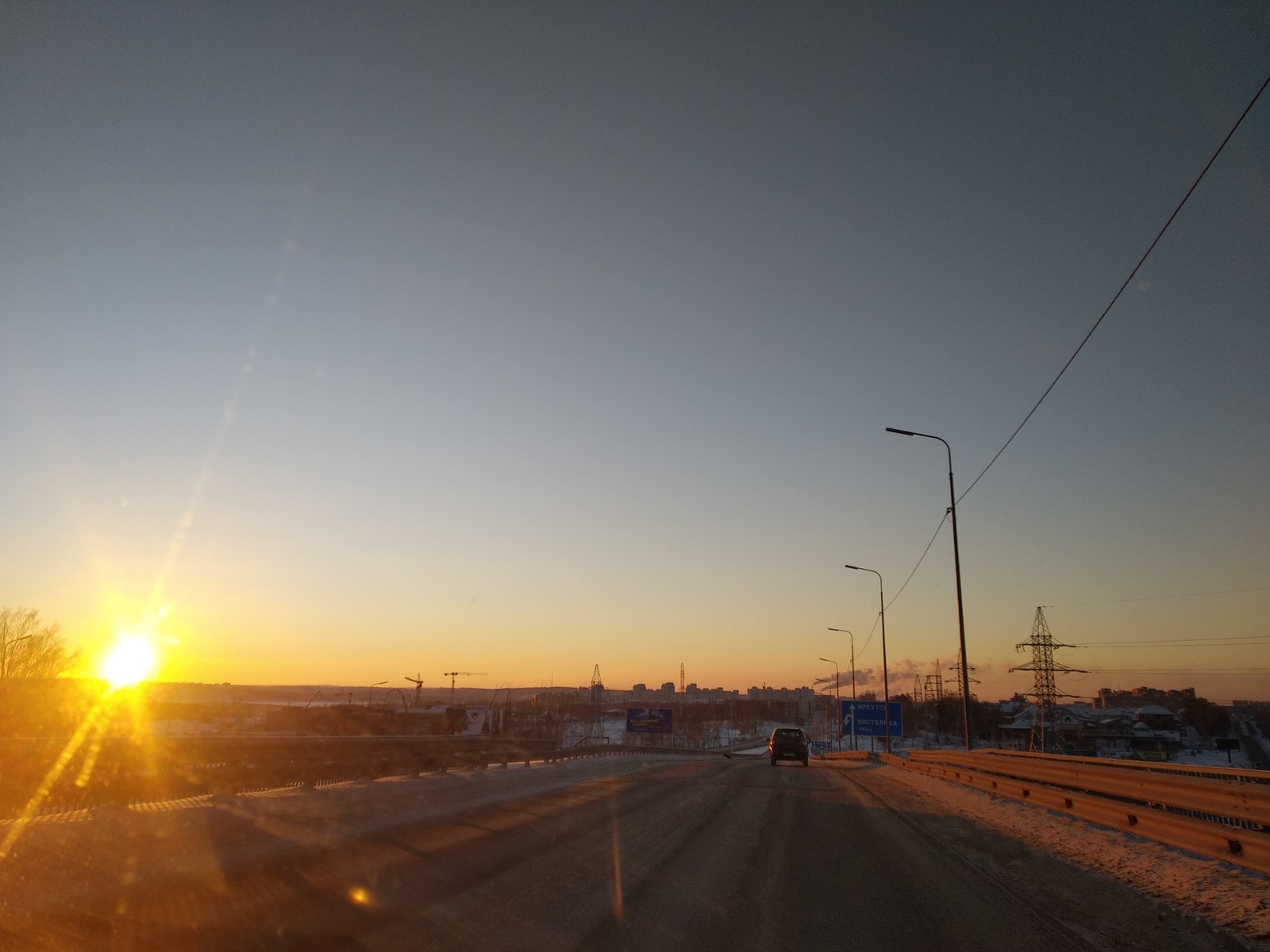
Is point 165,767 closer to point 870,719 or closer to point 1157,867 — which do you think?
point 1157,867

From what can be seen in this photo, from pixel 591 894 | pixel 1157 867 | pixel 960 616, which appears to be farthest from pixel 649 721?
pixel 591 894

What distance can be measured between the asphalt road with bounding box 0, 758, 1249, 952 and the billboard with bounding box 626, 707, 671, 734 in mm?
73105

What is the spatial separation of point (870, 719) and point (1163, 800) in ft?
177

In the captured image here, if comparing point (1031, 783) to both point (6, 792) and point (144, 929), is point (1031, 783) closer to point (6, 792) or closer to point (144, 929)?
point (144, 929)

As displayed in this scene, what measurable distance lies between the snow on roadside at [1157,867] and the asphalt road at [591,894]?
40 cm

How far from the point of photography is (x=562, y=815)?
16.1 metres

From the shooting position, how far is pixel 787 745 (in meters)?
44.7

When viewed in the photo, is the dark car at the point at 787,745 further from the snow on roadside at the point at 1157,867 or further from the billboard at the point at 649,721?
the billboard at the point at 649,721

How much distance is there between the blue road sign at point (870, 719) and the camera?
199 feet

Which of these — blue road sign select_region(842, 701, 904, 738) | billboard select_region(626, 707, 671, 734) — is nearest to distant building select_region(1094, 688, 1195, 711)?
blue road sign select_region(842, 701, 904, 738)

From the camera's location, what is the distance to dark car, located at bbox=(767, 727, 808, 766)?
44406mm

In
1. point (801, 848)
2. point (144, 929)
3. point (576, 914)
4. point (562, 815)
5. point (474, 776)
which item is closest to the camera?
point (144, 929)

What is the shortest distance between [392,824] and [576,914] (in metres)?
7.90

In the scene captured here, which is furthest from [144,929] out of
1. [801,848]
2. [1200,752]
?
[1200,752]
